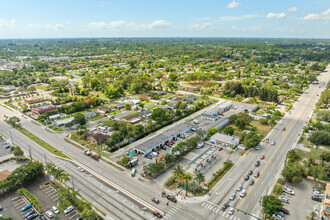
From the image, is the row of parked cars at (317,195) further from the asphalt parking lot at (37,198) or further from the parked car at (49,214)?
the parked car at (49,214)

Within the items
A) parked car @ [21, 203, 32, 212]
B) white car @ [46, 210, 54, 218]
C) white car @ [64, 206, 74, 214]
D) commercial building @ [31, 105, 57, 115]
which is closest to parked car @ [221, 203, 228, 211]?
white car @ [64, 206, 74, 214]

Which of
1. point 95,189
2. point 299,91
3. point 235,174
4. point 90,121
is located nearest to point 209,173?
point 235,174

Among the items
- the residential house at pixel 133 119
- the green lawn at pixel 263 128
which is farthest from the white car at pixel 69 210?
the green lawn at pixel 263 128

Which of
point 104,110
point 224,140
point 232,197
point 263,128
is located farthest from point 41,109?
point 263,128

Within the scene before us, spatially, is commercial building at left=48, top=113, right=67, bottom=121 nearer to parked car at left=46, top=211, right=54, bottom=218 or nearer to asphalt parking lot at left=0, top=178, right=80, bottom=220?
asphalt parking lot at left=0, top=178, right=80, bottom=220

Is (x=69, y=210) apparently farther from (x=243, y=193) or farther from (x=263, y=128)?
(x=263, y=128)

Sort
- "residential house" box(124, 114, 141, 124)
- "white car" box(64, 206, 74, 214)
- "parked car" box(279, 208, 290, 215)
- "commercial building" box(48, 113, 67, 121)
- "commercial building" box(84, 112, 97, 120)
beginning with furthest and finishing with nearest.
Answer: "commercial building" box(84, 112, 97, 120)
"commercial building" box(48, 113, 67, 121)
"residential house" box(124, 114, 141, 124)
"parked car" box(279, 208, 290, 215)
"white car" box(64, 206, 74, 214)

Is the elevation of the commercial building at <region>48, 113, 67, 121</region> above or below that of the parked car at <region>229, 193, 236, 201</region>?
above
